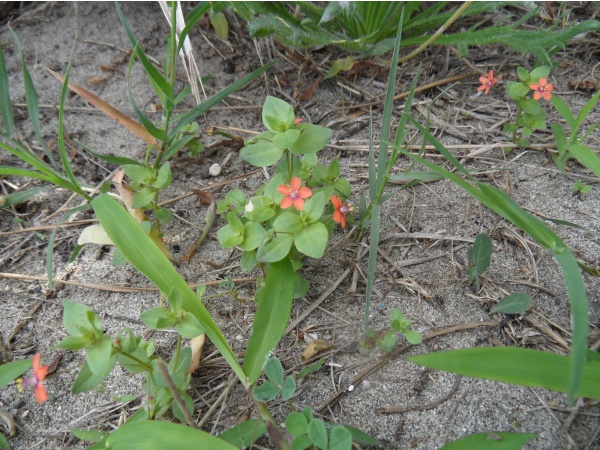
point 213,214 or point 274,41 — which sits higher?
point 274,41

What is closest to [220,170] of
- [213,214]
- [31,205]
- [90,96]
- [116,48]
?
[213,214]

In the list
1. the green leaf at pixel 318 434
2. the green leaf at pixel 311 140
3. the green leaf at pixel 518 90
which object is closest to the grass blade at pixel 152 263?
the green leaf at pixel 318 434

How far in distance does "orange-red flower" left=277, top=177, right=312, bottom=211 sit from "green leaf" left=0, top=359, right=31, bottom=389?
72 centimetres

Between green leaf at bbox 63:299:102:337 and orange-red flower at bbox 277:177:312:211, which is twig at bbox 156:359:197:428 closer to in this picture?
green leaf at bbox 63:299:102:337

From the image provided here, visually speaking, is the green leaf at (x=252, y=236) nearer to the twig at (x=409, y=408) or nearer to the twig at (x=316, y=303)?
the twig at (x=316, y=303)

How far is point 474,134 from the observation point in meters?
1.79

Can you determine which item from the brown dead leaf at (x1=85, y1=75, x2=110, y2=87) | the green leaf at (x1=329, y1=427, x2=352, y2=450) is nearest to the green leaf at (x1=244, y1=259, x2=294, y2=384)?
the green leaf at (x1=329, y1=427, x2=352, y2=450)

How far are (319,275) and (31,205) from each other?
1039 mm

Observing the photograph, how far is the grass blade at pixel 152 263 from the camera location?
1150 millimetres

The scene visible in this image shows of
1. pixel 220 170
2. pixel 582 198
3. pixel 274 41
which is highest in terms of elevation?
pixel 274 41

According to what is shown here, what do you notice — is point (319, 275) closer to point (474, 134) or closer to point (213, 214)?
point (213, 214)

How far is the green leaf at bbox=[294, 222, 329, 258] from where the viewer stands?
1143 mm

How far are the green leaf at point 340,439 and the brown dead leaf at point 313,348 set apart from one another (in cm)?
29

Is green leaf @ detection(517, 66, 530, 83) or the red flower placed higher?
green leaf @ detection(517, 66, 530, 83)
